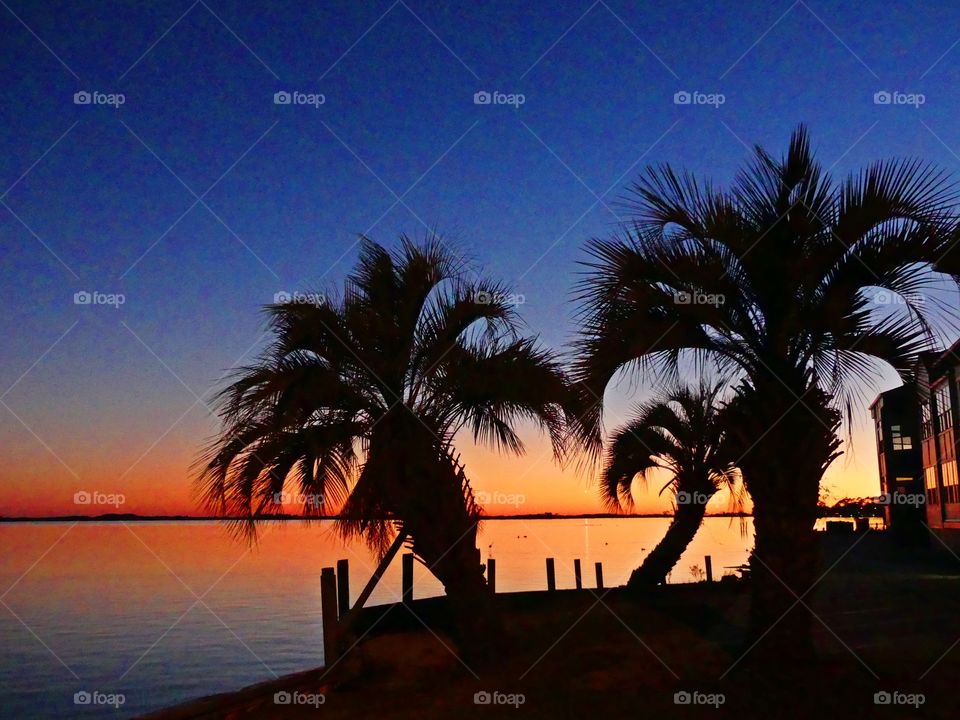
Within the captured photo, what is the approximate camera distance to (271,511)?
12.7 meters

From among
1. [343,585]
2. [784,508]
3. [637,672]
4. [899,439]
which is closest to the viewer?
[784,508]

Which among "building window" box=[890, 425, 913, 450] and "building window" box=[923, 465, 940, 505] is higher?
"building window" box=[890, 425, 913, 450]

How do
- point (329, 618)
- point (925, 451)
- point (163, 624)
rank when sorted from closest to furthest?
point (329, 618) → point (163, 624) → point (925, 451)

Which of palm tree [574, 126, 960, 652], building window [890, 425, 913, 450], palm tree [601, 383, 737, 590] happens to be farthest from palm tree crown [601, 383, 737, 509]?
building window [890, 425, 913, 450]

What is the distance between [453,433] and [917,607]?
31.4 ft

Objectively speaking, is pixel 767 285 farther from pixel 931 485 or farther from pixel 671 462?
pixel 931 485

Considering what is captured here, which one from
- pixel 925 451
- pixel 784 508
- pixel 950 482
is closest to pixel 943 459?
pixel 950 482

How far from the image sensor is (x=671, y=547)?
23281 millimetres

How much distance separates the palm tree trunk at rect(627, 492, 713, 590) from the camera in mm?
23234

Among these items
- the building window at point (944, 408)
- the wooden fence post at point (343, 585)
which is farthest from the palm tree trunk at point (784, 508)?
the building window at point (944, 408)

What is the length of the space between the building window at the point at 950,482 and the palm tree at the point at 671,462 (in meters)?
15.2

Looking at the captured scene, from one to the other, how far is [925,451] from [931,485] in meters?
2.46

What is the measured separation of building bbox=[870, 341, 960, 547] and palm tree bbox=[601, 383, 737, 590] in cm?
462

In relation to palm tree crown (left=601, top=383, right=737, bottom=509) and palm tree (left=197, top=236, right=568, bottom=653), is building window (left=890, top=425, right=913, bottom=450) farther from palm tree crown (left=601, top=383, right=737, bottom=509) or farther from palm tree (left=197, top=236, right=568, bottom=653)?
palm tree (left=197, top=236, right=568, bottom=653)
